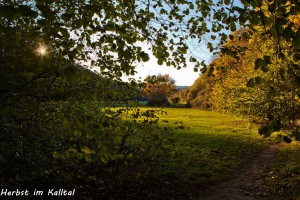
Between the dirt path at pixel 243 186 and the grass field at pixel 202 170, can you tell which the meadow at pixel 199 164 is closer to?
the grass field at pixel 202 170

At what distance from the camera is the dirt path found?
881cm

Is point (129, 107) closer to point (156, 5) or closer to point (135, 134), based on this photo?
point (135, 134)

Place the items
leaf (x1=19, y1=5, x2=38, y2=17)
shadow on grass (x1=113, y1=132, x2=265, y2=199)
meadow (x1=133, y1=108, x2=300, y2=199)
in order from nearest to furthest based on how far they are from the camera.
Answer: leaf (x1=19, y1=5, x2=38, y2=17), shadow on grass (x1=113, y1=132, x2=265, y2=199), meadow (x1=133, y1=108, x2=300, y2=199)

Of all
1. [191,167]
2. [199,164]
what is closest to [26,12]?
[191,167]

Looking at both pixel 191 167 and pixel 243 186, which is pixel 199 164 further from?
pixel 243 186

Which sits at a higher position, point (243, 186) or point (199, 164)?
point (199, 164)

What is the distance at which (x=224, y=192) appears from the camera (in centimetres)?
922

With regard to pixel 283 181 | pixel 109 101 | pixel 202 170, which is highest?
pixel 109 101

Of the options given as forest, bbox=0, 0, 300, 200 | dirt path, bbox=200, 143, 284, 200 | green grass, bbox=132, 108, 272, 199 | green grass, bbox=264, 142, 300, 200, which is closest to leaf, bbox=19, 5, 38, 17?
forest, bbox=0, 0, 300, 200

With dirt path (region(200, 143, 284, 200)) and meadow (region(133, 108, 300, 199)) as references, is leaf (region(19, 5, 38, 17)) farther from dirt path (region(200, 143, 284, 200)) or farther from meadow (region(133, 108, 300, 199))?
dirt path (region(200, 143, 284, 200))

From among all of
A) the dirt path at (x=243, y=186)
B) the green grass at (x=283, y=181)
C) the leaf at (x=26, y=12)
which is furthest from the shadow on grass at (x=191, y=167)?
the leaf at (x=26, y=12)

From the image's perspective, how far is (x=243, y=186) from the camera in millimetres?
9938

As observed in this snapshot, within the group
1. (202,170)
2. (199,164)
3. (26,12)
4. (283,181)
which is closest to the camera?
(26,12)

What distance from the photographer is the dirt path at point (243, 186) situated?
881 cm
